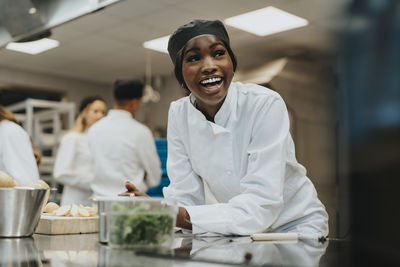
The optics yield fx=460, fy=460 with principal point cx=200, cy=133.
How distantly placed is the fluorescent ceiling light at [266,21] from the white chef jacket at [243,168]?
8.80 ft

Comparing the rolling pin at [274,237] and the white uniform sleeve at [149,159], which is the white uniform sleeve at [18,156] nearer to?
the white uniform sleeve at [149,159]

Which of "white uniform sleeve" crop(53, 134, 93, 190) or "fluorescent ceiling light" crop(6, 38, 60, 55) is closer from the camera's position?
"white uniform sleeve" crop(53, 134, 93, 190)

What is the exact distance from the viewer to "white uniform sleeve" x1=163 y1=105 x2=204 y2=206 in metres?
1.35

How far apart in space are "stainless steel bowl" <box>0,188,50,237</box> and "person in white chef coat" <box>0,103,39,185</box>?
3.25ft

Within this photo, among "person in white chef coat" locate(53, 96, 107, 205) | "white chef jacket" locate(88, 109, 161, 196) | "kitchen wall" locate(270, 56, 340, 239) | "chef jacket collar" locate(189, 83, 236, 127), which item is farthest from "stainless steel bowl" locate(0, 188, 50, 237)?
"kitchen wall" locate(270, 56, 340, 239)

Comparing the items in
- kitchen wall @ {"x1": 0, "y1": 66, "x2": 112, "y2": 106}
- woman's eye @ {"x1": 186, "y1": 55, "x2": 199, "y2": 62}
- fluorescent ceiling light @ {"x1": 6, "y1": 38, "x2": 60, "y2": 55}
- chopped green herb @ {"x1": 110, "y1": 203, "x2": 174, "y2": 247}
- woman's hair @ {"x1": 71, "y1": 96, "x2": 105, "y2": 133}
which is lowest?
chopped green herb @ {"x1": 110, "y1": 203, "x2": 174, "y2": 247}

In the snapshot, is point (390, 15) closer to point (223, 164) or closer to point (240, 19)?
point (223, 164)

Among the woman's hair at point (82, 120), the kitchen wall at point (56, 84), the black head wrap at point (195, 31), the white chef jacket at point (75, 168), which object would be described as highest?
the kitchen wall at point (56, 84)

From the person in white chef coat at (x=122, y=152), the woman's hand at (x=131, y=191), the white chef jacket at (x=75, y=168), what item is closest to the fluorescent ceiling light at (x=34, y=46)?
the white chef jacket at (x=75, y=168)

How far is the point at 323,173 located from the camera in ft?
14.2

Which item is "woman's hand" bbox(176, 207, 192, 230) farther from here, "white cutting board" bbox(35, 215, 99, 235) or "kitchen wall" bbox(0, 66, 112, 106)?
"kitchen wall" bbox(0, 66, 112, 106)

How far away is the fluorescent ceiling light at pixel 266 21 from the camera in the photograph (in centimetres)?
388

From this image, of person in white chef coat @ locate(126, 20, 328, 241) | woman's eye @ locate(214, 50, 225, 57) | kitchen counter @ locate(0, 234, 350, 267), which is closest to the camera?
kitchen counter @ locate(0, 234, 350, 267)

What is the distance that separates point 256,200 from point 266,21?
3208mm
